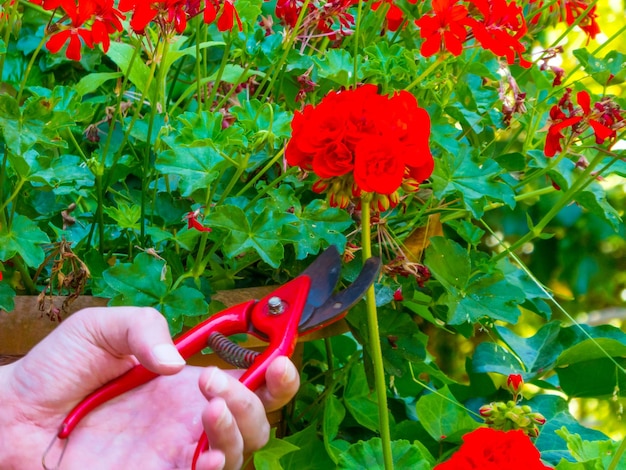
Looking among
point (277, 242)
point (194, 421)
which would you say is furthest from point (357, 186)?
point (194, 421)

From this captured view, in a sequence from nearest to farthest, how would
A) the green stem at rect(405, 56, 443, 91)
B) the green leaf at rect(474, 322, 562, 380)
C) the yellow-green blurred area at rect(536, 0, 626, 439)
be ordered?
the green stem at rect(405, 56, 443, 91)
the green leaf at rect(474, 322, 562, 380)
the yellow-green blurred area at rect(536, 0, 626, 439)

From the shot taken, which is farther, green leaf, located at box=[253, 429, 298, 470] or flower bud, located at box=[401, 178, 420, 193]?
green leaf, located at box=[253, 429, 298, 470]

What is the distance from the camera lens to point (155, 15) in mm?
865

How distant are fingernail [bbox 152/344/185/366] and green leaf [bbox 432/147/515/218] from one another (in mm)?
361

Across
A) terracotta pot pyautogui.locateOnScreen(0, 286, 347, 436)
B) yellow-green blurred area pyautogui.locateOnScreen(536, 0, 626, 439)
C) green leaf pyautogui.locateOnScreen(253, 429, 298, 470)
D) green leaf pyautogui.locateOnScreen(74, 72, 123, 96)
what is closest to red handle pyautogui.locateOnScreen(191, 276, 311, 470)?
terracotta pot pyautogui.locateOnScreen(0, 286, 347, 436)

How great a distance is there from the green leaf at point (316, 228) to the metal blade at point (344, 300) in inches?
6.4

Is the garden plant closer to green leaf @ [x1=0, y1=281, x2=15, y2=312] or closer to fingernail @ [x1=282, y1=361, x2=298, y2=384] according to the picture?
green leaf @ [x1=0, y1=281, x2=15, y2=312]

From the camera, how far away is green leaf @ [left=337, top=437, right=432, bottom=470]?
0.88m

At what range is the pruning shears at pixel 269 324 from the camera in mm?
692

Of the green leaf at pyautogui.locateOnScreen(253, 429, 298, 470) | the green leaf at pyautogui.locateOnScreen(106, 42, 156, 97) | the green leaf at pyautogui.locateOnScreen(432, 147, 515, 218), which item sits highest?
the green leaf at pyautogui.locateOnScreen(106, 42, 156, 97)

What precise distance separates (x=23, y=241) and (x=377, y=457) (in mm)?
427

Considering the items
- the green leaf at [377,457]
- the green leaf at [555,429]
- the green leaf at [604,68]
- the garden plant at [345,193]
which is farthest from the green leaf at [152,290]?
the green leaf at [604,68]

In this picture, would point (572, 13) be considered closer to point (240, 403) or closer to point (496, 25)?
point (496, 25)

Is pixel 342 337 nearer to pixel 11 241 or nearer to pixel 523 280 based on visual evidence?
pixel 523 280
